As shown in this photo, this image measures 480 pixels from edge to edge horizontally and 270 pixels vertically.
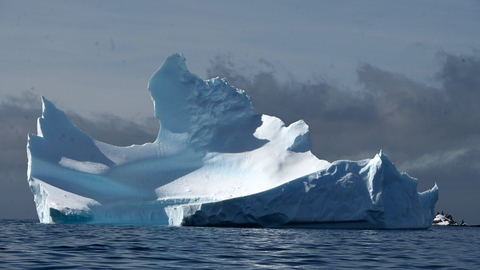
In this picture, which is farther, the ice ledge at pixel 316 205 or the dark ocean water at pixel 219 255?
the ice ledge at pixel 316 205

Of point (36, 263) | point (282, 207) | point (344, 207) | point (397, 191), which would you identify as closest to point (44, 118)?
point (282, 207)

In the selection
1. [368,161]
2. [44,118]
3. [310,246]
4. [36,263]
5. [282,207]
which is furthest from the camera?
[44,118]

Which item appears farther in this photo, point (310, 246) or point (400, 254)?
point (310, 246)

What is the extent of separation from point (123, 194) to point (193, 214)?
6.16 m

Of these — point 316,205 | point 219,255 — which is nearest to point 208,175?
point 316,205

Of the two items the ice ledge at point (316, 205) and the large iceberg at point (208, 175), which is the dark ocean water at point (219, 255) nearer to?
the ice ledge at point (316, 205)

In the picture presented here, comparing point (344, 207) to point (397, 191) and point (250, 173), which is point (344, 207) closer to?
point (397, 191)

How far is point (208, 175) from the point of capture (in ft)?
99.4

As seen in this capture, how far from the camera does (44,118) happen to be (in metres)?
28.8

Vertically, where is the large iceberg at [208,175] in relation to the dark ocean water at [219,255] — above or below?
above

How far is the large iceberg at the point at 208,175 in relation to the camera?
2430cm

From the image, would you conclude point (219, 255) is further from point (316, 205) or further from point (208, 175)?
point (208, 175)

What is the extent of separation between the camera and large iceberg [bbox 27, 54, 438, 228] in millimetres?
24297

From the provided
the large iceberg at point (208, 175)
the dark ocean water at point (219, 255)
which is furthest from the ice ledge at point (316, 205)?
the dark ocean water at point (219, 255)
